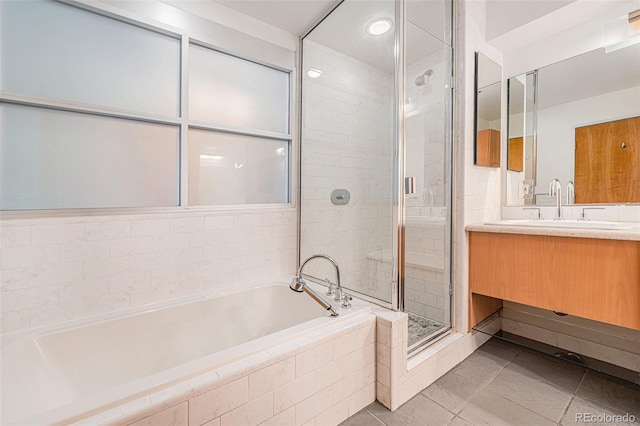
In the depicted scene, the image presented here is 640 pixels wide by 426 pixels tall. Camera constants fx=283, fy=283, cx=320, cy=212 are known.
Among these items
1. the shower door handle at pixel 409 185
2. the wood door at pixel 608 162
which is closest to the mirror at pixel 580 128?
the wood door at pixel 608 162

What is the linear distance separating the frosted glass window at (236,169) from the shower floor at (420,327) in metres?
1.38

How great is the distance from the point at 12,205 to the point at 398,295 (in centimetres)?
208

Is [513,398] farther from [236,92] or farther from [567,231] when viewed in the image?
[236,92]

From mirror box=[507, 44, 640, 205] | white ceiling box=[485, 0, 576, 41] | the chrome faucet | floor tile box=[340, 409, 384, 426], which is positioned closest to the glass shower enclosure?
white ceiling box=[485, 0, 576, 41]

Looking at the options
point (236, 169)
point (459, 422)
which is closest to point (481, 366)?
point (459, 422)

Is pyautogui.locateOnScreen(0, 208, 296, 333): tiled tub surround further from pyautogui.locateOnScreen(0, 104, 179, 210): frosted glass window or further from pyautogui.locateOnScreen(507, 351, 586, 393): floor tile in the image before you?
pyautogui.locateOnScreen(507, 351, 586, 393): floor tile

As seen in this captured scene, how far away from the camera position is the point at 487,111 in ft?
7.14

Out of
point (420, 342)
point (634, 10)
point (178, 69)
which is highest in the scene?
point (634, 10)

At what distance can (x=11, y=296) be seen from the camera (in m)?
1.38

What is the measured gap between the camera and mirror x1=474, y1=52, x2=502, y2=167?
82.7 inches

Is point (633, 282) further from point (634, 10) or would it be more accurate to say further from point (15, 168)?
point (15, 168)

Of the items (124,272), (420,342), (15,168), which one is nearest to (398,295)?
(420,342)

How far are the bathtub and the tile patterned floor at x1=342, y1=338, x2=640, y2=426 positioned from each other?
558 millimetres

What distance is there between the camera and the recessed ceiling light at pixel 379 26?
179 cm
